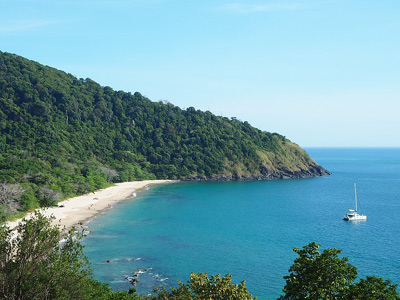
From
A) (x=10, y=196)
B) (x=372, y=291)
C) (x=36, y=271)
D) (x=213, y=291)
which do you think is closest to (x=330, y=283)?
(x=372, y=291)

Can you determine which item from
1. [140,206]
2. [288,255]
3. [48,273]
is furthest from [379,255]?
[140,206]

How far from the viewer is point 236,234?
2650 inches

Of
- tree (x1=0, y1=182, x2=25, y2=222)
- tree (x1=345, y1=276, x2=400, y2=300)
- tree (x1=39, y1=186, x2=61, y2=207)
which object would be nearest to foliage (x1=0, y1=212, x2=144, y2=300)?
tree (x1=345, y1=276, x2=400, y2=300)

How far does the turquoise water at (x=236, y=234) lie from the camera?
157ft

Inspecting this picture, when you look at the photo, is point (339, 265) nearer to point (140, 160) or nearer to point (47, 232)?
point (47, 232)

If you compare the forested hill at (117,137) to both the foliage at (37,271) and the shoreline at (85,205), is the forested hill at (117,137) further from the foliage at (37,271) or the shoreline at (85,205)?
the foliage at (37,271)

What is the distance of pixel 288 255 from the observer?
54.6m

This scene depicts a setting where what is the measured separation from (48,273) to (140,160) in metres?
128

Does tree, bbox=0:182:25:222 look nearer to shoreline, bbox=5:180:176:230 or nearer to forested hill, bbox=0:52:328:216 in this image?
shoreline, bbox=5:180:176:230

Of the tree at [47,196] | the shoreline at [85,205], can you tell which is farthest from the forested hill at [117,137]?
the tree at [47,196]

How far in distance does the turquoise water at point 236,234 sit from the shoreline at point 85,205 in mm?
3444

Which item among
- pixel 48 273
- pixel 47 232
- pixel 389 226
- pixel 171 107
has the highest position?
pixel 171 107

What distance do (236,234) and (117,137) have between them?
102 metres

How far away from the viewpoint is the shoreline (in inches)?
2771
